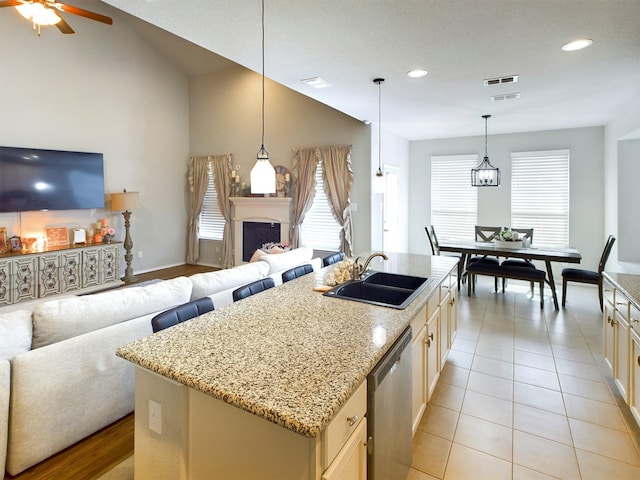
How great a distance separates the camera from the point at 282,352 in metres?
1.39

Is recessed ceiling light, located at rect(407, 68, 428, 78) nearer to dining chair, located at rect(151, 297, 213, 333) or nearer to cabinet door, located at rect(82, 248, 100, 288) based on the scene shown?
dining chair, located at rect(151, 297, 213, 333)

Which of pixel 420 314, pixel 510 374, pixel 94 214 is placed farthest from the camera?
pixel 94 214

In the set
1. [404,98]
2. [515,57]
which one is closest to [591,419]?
[515,57]

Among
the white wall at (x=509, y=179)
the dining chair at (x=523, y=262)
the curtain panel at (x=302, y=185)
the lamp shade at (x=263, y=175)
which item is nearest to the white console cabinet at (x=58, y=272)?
the curtain panel at (x=302, y=185)

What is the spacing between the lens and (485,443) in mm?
2168

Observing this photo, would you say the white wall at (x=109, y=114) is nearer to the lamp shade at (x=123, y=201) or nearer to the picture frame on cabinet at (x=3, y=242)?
the picture frame on cabinet at (x=3, y=242)

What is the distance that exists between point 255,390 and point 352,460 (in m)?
0.46

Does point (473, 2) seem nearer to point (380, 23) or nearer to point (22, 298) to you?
point (380, 23)

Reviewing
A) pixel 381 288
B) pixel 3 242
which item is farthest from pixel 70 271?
pixel 381 288

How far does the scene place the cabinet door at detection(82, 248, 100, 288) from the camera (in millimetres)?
5457

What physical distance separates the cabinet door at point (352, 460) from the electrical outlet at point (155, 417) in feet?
2.55

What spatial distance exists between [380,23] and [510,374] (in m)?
2.99

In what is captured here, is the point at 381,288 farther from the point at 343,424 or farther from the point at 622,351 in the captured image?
the point at 622,351

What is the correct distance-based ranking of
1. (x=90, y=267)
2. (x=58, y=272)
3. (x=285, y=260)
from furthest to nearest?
(x=90, y=267) → (x=58, y=272) → (x=285, y=260)
